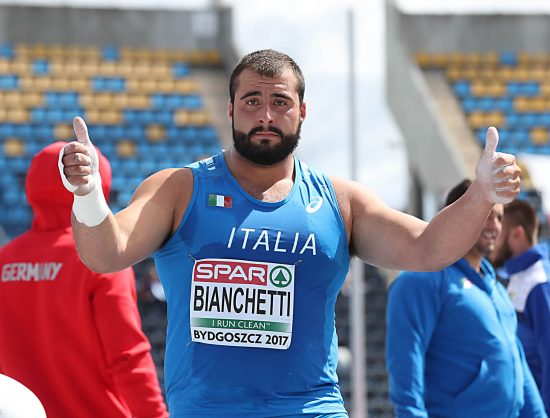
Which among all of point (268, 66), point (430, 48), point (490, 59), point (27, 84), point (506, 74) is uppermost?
point (430, 48)

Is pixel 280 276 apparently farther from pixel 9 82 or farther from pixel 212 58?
pixel 212 58

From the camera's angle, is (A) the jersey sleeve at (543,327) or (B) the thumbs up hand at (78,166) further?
(A) the jersey sleeve at (543,327)

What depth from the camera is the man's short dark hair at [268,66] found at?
156 inches

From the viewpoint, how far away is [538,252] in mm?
6621

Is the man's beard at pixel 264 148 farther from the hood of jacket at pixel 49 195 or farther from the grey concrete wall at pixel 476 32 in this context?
the grey concrete wall at pixel 476 32

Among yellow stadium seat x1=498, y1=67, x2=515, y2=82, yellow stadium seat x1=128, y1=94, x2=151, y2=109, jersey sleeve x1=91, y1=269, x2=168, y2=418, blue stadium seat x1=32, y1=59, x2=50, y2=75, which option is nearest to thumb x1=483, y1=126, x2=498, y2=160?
jersey sleeve x1=91, y1=269, x2=168, y2=418

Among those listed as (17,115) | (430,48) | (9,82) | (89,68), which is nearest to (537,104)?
(430,48)

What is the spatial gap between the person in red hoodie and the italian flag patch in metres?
1.04

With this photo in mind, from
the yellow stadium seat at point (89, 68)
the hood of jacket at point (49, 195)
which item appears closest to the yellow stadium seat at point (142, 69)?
the yellow stadium seat at point (89, 68)

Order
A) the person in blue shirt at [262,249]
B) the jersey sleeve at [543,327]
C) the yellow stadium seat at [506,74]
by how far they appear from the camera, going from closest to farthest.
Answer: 1. the person in blue shirt at [262,249]
2. the jersey sleeve at [543,327]
3. the yellow stadium seat at [506,74]

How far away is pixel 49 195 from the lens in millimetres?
5129

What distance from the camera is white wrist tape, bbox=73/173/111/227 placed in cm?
346

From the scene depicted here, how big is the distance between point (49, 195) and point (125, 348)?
759 millimetres

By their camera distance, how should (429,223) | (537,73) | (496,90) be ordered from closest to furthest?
(429,223) → (496,90) → (537,73)
